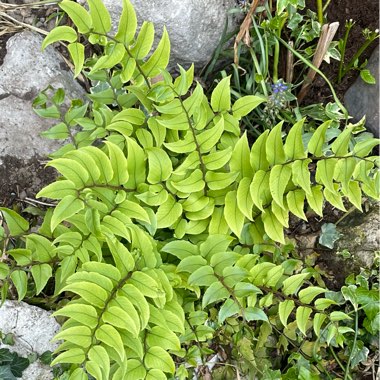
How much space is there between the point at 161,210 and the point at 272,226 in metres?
0.42

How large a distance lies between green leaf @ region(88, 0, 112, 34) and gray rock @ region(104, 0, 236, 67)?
56 centimetres

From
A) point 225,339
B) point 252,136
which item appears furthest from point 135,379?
point 252,136

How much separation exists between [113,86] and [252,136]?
75 centimetres

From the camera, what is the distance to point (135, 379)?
1.80 m

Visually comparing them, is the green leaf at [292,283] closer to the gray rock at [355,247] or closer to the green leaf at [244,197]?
the green leaf at [244,197]

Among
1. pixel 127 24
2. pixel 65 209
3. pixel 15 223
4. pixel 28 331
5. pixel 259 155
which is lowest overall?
pixel 28 331

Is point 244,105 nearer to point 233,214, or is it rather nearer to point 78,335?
point 233,214

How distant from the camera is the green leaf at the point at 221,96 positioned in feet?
6.56

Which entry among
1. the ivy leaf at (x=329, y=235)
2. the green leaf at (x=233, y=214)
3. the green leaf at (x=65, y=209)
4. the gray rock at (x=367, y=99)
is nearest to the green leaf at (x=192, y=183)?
the green leaf at (x=233, y=214)

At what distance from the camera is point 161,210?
1991 mm

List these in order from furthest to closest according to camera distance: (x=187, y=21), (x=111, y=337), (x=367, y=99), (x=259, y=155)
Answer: (x=367, y=99)
(x=187, y=21)
(x=259, y=155)
(x=111, y=337)

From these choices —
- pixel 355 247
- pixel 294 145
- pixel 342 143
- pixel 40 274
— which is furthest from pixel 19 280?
pixel 355 247

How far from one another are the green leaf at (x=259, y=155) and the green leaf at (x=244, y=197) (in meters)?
0.06

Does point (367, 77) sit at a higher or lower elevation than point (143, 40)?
lower
